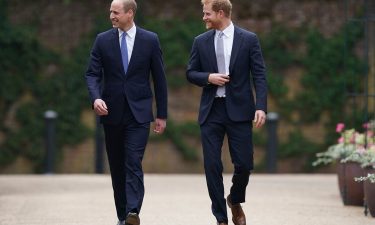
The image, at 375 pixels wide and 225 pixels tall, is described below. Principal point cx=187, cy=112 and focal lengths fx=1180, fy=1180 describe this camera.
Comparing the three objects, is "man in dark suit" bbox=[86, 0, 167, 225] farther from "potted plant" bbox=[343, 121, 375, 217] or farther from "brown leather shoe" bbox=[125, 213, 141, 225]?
"potted plant" bbox=[343, 121, 375, 217]

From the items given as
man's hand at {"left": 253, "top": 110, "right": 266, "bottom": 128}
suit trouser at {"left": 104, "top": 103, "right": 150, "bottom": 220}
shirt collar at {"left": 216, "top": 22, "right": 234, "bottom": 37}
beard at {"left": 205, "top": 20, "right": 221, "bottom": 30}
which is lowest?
suit trouser at {"left": 104, "top": 103, "right": 150, "bottom": 220}

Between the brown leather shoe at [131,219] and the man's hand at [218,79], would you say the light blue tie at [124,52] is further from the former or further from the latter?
the brown leather shoe at [131,219]

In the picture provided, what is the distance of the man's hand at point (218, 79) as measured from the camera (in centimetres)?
827

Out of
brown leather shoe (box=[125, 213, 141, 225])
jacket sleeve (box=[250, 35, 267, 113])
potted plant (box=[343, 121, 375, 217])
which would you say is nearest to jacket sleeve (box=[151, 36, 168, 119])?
jacket sleeve (box=[250, 35, 267, 113])

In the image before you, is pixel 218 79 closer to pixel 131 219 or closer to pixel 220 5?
pixel 220 5

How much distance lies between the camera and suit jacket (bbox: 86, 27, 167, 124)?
8.38 metres

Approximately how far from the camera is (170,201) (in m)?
11.4

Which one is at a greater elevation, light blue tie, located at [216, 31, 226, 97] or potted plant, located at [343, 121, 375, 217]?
light blue tie, located at [216, 31, 226, 97]

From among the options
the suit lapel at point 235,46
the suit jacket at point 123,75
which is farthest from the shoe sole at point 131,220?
the suit lapel at point 235,46

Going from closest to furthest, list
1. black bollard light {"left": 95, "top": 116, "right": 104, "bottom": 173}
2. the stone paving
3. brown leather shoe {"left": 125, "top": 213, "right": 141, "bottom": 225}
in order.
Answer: brown leather shoe {"left": 125, "top": 213, "right": 141, "bottom": 225} < the stone paving < black bollard light {"left": 95, "top": 116, "right": 104, "bottom": 173}

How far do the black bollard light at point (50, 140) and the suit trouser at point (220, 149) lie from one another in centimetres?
789

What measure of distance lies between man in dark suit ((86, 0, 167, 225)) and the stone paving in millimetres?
1057

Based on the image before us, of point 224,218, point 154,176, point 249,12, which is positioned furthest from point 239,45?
point 249,12

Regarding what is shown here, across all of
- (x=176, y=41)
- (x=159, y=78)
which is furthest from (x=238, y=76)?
(x=176, y=41)
